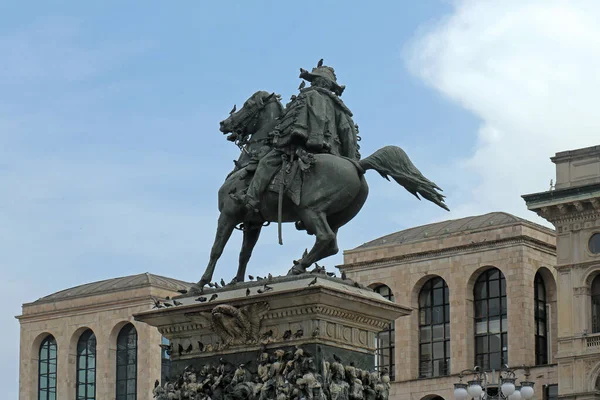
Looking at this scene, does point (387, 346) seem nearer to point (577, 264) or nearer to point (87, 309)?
point (577, 264)

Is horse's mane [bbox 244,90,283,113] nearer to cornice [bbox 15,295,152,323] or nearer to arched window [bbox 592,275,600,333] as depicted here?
arched window [bbox 592,275,600,333]

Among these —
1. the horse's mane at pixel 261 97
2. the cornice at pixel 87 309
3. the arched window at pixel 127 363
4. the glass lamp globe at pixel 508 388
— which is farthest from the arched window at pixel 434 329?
the horse's mane at pixel 261 97

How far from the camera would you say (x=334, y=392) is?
13.8 m

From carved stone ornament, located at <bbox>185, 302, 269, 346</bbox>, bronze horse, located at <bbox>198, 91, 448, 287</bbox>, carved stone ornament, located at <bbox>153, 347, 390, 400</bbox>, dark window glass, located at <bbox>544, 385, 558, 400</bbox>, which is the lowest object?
carved stone ornament, located at <bbox>153, 347, 390, 400</bbox>

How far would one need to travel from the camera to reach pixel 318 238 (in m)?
14.5

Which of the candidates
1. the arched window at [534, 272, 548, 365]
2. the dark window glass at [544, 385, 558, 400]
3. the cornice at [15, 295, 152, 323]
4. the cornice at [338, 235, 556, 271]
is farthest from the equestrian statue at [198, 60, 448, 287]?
the cornice at [15, 295, 152, 323]

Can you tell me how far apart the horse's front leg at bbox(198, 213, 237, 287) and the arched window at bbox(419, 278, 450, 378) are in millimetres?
56577

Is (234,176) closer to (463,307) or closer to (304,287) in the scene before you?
(304,287)

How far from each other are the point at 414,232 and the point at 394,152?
205 ft

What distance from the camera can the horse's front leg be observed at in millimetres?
15047

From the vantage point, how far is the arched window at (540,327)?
69688 mm

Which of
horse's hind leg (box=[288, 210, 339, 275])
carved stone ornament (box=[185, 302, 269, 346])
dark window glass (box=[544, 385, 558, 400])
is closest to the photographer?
carved stone ornament (box=[185, 302, 269, 346])

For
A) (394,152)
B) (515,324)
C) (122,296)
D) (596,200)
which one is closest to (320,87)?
(394,152)

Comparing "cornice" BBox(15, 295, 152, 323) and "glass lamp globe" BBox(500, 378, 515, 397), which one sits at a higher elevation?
"cornice" BBox(15, 295, 152, 323)
